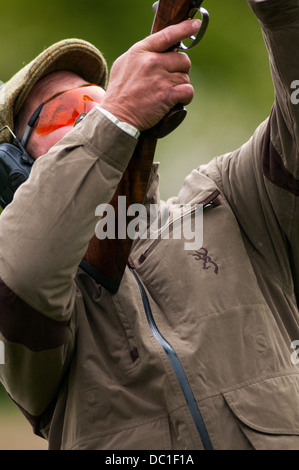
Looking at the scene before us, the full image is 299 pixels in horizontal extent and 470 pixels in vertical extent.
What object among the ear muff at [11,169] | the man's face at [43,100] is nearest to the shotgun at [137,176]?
the ear muff at [11,169]

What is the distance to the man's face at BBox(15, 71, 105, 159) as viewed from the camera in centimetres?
291

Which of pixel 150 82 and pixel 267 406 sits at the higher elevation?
pixel 150 82

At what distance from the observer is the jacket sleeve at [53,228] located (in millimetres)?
2008

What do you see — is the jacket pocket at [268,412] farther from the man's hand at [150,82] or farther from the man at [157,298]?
the man's hand at [150,82]

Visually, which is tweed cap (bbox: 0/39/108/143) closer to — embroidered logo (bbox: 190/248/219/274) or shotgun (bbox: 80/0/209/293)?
shotgun (bbox: 80/0/209/293)

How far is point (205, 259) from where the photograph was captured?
7.86 ft

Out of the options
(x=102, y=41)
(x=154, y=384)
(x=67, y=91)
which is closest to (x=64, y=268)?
(x=154, y=384)

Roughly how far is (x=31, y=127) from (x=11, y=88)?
0.69 feet

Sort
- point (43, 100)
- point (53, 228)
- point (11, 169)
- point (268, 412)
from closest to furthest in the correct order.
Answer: point (53, 228) < point (268, 412) < point (11, 169) < point (43, 100)

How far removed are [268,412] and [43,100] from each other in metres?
1.62

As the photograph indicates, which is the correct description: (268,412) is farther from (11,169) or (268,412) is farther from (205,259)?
(11,169)

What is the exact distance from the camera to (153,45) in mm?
2148

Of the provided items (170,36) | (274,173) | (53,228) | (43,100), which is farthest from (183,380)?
(43,100)

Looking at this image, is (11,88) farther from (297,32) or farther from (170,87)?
(297,32)
